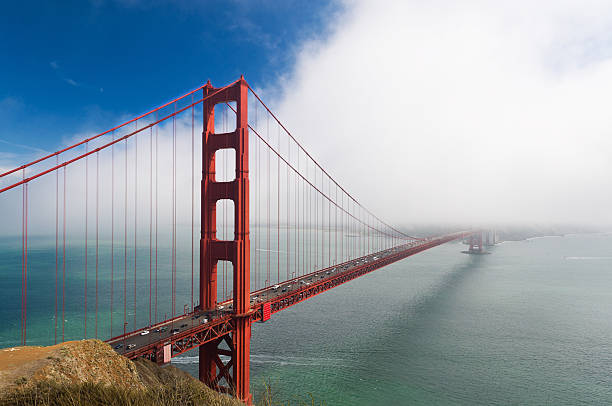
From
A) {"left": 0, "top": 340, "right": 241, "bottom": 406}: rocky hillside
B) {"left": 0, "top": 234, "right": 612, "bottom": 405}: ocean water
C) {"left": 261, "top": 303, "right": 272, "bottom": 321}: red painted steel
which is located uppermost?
{"left": 0, "top": 340, "right": 241, "bottom": 406}: rocky hillside

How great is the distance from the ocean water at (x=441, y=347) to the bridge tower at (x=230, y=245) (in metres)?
3.02

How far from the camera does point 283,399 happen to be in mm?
20031

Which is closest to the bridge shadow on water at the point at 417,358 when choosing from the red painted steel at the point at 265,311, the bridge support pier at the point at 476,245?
the red painted steel at the point at 265,311

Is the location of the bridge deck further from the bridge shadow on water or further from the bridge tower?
the bridge shadow on water

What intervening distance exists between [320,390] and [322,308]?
1839cm

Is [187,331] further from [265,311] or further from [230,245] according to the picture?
[265,311]

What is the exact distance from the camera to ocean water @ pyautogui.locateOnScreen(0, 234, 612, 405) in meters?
21.7

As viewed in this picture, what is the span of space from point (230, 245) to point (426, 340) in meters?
20.7

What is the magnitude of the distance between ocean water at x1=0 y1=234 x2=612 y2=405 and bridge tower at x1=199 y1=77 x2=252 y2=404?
3.12 meters

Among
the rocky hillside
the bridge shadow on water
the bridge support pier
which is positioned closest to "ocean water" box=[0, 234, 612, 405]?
the bridge shadow on water

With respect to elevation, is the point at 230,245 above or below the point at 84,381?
above

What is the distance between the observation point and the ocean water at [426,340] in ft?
71.3

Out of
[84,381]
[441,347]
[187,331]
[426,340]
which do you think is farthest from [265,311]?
[426,340]

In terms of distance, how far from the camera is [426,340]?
1196 inches
